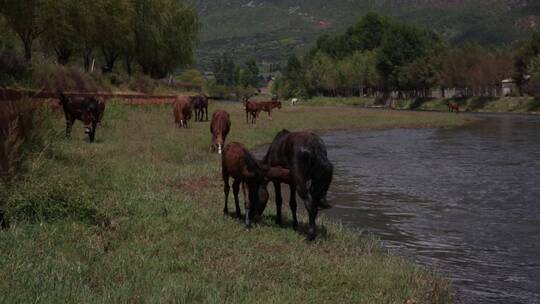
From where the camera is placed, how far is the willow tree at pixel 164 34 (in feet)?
208

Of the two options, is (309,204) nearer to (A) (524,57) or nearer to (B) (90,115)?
(B) (90,115)

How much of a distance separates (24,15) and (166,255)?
36.8 meters

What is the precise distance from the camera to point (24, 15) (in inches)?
1618

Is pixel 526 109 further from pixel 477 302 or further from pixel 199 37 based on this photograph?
pixel 477 302

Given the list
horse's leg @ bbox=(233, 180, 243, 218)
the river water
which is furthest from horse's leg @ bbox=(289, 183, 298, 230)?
the river water

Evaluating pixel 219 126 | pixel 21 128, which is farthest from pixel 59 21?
pixel 21 128

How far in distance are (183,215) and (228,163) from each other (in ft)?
4.08

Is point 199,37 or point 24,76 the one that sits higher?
point 199,37

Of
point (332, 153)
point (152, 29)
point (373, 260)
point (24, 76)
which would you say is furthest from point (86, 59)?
point (373, 260)

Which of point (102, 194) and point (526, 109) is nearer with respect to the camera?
point (102, 194)

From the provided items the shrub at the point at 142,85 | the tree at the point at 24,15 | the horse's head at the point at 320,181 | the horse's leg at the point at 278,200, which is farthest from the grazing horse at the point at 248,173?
the shrub at the point at 142,85

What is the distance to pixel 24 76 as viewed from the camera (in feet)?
120

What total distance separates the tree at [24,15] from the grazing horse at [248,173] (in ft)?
103

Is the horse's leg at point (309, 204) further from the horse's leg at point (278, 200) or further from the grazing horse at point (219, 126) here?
the grazing horse at point (219, 126)
